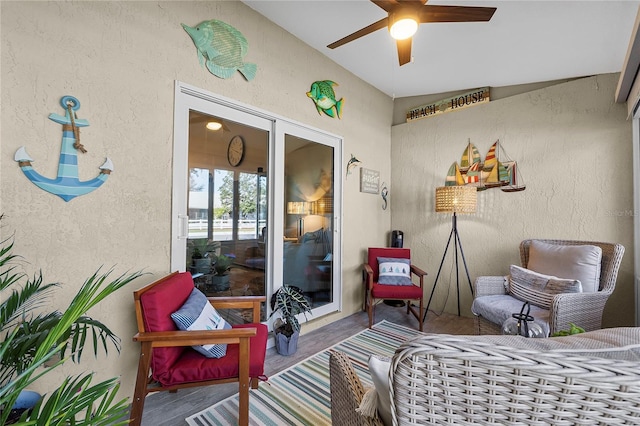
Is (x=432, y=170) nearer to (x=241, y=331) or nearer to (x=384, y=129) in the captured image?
(x=384, y=129)

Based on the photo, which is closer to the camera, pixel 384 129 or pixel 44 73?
pixel 44 73

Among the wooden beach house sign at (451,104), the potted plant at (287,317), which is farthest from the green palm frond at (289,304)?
the wooden beach house sign at (451,104)

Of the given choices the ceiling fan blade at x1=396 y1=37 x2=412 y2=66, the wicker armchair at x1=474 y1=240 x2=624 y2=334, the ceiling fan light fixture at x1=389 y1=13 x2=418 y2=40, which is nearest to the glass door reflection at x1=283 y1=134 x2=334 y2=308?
the ceiling fan blade at x1=396 y1=37 x2=412 y2=66

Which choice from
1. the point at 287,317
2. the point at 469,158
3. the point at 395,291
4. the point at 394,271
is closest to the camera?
the point at 287,317

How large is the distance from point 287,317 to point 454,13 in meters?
2.61

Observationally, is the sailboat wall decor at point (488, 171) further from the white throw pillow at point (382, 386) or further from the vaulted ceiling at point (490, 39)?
the white throw pillow at point (382, 386)

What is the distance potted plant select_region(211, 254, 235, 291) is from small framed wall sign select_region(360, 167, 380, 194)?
1.98 metres

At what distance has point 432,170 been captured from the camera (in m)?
3.79

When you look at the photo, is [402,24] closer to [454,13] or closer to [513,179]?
[454,13]

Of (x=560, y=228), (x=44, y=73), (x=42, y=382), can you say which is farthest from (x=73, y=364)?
(x=560, y=228)

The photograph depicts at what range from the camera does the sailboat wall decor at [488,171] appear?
3221 mm

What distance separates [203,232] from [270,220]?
650 millimetres

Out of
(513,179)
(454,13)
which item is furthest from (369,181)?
(454,13)

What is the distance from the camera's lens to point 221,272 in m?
2.42
